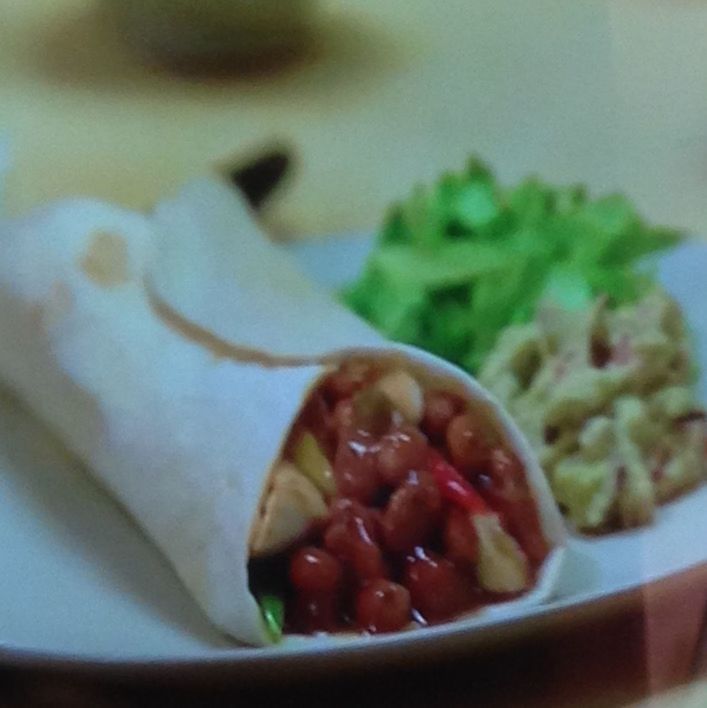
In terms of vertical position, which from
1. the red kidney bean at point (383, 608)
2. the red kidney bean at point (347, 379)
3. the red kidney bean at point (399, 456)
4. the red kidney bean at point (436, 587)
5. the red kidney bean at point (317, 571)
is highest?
the red kidney bean at point (347, 379)

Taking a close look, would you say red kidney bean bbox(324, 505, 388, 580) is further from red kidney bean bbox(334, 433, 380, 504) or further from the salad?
the salad

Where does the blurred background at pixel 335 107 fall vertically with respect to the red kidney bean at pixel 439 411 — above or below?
above

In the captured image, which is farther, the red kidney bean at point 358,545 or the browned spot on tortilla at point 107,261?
the browned spot on tortilla at point 107,261

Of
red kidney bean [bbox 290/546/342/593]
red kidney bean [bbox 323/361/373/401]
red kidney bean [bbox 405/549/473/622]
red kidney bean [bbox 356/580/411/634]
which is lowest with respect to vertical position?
red kidney bean [bbox 405/549/473/622]

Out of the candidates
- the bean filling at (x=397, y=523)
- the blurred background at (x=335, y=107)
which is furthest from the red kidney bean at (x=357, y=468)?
the blurred background at (x=335, y=107)

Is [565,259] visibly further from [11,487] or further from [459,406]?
[11,487]

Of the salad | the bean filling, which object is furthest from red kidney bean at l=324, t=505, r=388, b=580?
the salad

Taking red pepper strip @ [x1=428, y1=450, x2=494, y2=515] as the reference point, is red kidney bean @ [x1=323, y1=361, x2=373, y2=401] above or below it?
above

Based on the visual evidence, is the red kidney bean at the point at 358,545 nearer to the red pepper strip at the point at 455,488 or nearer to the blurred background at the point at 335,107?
the red pepper strip at the point at 455,488
